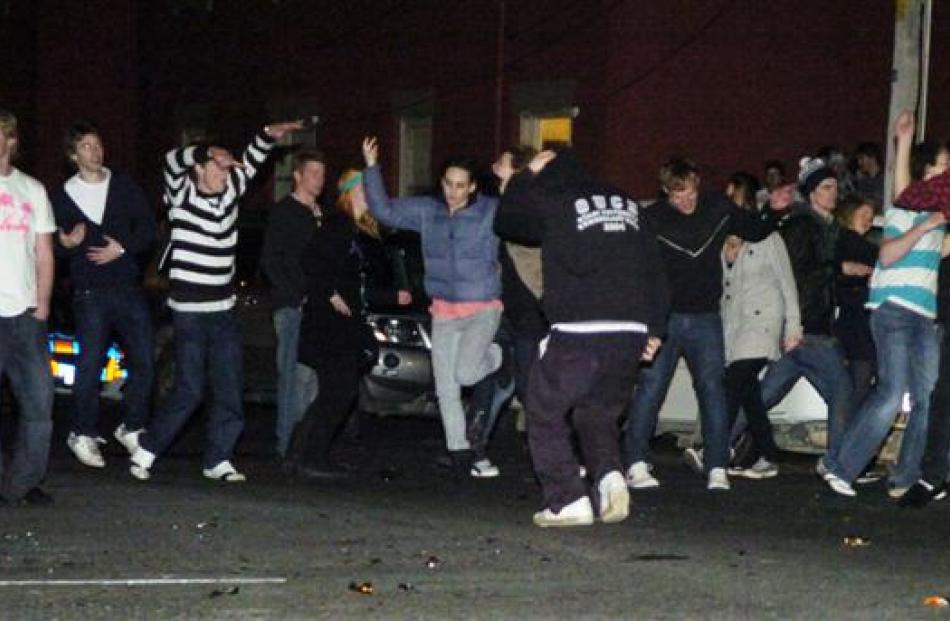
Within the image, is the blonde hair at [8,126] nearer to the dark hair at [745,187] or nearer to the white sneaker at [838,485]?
the white sneaker at [838,485]

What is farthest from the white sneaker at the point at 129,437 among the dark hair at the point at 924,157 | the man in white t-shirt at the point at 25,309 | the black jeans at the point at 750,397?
the dark hair at the point at 924,157

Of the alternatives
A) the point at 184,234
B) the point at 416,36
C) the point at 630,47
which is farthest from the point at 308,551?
the point at 416,36

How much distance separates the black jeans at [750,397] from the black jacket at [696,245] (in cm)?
58

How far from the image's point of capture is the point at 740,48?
958 inches

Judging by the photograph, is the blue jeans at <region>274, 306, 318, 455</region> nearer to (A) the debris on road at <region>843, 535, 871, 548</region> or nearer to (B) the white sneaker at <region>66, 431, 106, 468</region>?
(B) the white sneaker at <region>66, 431, 106, 468</region>

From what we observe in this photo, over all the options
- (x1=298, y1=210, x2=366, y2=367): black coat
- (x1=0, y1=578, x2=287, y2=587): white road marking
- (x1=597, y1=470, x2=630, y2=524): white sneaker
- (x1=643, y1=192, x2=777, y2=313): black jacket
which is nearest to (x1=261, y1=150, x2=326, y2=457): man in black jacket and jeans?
(x1=298, y1=210, x2=366, y2=367): black coat

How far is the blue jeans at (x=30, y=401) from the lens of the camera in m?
10.7

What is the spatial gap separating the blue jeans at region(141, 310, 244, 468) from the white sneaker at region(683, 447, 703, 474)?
2821mm

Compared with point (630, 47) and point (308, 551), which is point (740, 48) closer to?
point (630, 47)

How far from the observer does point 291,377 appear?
1357 cm

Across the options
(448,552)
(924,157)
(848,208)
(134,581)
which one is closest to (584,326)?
(448,552)

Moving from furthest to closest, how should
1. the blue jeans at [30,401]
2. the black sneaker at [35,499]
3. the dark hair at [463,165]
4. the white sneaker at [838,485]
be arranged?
the dark hair at [463,165]
the white sneaker at [838,485]
the black sneaker at [35,499]
the blue jeans at [30,401]

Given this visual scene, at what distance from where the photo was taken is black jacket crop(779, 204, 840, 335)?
1295cm

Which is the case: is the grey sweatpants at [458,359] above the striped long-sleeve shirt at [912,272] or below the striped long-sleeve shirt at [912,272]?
below
